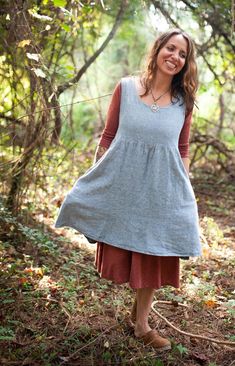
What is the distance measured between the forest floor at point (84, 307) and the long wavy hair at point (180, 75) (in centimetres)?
140

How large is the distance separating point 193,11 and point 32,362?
13.0 feet

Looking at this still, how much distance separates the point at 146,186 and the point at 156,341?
36.2 inches

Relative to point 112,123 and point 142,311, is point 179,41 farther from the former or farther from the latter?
point 142,311

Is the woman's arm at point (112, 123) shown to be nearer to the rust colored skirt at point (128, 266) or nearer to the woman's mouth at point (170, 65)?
the woman's mouth at point (170, 65)

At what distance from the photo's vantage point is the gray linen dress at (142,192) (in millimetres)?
2668

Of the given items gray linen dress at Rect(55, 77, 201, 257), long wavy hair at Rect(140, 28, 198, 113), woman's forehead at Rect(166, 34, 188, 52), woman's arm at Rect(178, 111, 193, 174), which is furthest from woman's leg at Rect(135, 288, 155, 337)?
woman's forehead at Rect(166, 34, 188, 52)

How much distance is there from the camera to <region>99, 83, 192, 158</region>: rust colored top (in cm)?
282

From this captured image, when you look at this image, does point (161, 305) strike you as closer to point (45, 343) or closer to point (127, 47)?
point (45, 343)

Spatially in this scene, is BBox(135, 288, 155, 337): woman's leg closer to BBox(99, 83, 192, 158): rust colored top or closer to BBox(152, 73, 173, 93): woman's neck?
BBox(99, 83, 192, 158): rust colored top

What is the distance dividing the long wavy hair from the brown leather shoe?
1.32 meters

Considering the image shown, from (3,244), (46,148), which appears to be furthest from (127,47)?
(3,244)

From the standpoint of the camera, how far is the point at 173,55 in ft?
9.00

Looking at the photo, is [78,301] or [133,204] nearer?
[133,204]

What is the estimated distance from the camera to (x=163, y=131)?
2691 millimetres
